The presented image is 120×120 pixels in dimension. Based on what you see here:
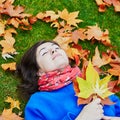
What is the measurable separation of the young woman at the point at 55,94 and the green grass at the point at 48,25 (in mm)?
419

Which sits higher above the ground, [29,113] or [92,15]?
[92,15]

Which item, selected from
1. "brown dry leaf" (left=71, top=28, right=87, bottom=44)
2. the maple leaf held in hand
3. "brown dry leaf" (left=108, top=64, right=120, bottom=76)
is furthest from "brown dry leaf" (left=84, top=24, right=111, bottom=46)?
the maple leaf held in hand

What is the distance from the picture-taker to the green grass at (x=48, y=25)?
393cm

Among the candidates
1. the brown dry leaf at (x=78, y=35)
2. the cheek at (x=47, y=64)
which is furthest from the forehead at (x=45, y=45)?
the brown dry leaf at (x=78, y=35)

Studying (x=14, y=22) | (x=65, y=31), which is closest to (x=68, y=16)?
(x=65, y=31)

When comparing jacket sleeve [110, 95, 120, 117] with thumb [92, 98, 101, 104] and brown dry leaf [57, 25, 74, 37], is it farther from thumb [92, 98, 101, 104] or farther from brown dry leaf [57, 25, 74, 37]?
brown dry leaf [57, 25, 74, 37]

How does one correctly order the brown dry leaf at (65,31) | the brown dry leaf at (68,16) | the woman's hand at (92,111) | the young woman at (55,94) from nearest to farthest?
the woman's hand at (92,111)
the young woman at (55,94)
the brown dry leaf at (65,31)
the brown dry leaf at (68,16)

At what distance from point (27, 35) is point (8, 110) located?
2.84 ft

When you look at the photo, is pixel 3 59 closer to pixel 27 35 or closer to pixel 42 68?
pixel 27 35

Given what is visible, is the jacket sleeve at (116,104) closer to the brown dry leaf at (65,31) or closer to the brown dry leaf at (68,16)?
the brown dry leaf at (65,31)

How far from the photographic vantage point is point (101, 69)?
3959 mm

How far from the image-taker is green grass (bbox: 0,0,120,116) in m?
3.93

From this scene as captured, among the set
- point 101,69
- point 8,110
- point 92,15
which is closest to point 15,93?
point 8,110

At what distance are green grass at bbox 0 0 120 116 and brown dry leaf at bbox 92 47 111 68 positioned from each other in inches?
5.0
